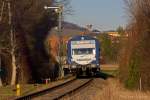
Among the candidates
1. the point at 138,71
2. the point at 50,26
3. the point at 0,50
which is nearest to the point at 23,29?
the point at 0,50

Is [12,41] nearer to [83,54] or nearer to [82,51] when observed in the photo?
A: [83,54]

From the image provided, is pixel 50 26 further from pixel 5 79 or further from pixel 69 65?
pixel 5 79

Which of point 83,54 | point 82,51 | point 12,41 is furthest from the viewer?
point 82,51

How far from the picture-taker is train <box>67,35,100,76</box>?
46469 mm

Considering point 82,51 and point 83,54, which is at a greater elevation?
point 82,51

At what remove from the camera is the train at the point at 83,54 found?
4647cm

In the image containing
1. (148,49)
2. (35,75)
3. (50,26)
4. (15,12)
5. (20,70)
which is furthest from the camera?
(50,26)

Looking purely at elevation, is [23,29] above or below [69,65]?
above

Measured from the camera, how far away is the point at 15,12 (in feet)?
127

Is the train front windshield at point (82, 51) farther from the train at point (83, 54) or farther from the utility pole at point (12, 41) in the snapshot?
the utility pole at point (12, 41)

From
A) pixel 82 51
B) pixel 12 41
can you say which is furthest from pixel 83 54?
pixel 12 41

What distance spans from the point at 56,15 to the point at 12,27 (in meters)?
19.7

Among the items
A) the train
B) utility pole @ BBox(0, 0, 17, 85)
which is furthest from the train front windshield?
utility pole @ BBox(0, 0, 17, 85)

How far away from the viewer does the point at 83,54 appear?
46438mm
